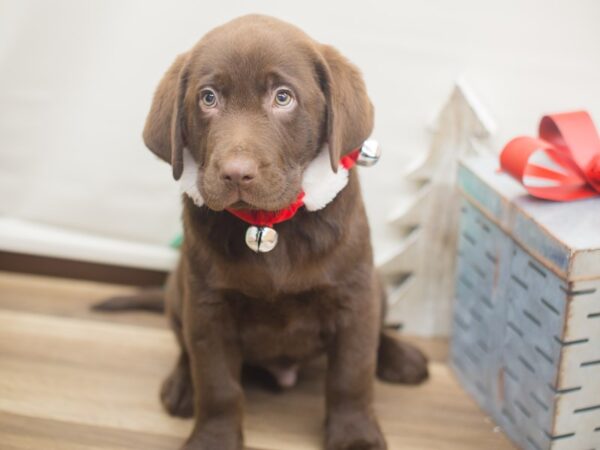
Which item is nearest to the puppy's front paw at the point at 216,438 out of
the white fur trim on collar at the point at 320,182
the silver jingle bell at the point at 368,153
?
the white fur trim on collar at the point at 320,182

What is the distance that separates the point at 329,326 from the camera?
1.93m

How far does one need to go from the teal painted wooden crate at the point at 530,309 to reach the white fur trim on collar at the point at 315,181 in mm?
463

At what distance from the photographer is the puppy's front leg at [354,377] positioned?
192 cm

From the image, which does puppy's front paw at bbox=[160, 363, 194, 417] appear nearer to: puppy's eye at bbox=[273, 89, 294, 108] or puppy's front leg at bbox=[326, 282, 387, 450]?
puppy's front leg at bbox=[326, 282, 387, 450]

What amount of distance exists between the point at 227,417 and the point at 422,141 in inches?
39.7

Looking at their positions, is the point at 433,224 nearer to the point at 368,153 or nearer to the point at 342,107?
the point at 368,153

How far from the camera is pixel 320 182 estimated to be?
173cm

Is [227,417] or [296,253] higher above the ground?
[296,253]

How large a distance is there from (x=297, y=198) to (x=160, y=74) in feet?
3.24

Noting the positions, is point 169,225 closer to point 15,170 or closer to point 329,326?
point 15,170

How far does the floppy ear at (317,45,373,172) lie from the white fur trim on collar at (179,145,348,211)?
0.18ft

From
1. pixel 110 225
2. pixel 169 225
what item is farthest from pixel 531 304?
pixel 110 225

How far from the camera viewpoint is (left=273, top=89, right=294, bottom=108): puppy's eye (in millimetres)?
1639

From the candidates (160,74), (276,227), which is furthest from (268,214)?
(160,74)
